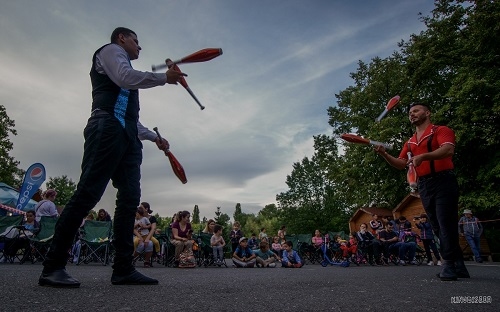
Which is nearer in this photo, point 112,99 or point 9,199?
point 112,99

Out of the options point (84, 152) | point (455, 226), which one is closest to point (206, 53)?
point (84, 152)

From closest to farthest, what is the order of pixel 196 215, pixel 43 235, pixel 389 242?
pixel 43 235, pixel 389 242, pixel 196 215

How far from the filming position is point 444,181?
398cm

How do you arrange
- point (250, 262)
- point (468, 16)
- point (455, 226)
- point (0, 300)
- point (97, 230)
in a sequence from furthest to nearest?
point (468, 16) → point (250, 262) → point (97, 230) → point (455, 226) → point (0, 300)

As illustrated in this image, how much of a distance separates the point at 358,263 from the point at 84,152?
37.7 feet

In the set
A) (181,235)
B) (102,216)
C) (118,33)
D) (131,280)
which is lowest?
(131,280)

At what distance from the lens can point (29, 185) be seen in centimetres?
1512

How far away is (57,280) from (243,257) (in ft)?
30.5

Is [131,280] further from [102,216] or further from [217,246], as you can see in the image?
[217,246]

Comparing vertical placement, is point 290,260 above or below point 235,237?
below

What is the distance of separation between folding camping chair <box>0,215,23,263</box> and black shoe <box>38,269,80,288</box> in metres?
7.90

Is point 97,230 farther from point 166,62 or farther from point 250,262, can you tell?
point 166,62

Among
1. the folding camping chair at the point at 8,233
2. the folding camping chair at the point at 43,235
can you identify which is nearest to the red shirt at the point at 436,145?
the folding camping chair at the point at 43,235

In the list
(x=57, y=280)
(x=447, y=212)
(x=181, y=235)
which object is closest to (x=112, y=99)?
(x=57, y=280)
